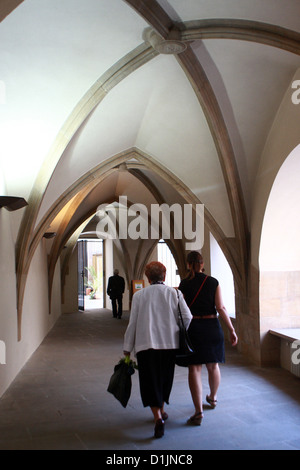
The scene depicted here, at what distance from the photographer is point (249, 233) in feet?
21.1

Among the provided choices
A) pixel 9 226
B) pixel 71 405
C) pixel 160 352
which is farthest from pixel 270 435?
pixel 9 226

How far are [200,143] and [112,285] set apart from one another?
6.65m

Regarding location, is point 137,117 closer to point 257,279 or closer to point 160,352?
point 257,279

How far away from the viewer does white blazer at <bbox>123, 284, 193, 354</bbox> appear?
343 centimetres

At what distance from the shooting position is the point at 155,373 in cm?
346

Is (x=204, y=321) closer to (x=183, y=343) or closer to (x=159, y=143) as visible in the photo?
(x=183, y=343)

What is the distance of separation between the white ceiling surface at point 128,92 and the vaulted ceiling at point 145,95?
0.04ft

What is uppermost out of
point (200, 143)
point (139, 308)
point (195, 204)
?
point (200, 143)

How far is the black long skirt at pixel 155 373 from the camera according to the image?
11.3 ft
